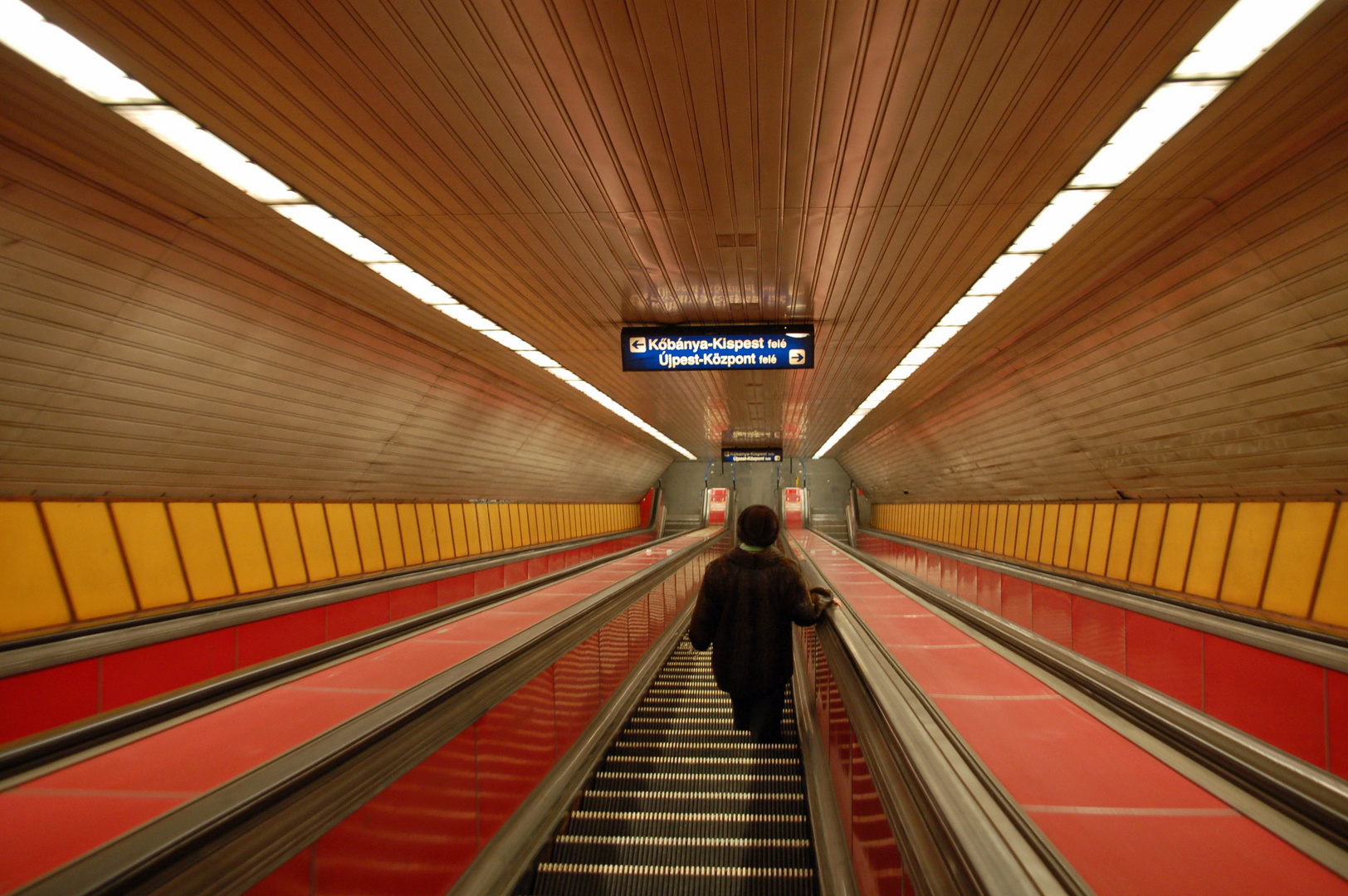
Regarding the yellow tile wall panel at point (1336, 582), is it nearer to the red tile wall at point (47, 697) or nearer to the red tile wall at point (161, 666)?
the red tile wall at point (161, 666)

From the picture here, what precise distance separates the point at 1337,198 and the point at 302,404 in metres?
8.53

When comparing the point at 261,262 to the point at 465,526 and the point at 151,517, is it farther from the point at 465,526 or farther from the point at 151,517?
the point at 465,526

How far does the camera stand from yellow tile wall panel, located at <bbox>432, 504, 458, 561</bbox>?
11633mm

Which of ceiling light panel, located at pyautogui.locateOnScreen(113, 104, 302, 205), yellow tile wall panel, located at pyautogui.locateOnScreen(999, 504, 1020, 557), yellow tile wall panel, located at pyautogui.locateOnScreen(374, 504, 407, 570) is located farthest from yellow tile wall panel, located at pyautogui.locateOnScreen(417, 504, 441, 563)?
yellow tile wall panel, located at pyautogui.locateOnScreen(999, 504, 1020, 557)

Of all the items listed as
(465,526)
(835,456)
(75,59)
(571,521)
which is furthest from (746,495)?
(75,59)

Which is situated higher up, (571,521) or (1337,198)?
(1337,198)

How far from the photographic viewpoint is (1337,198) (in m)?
3.56

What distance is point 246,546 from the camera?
7.42m

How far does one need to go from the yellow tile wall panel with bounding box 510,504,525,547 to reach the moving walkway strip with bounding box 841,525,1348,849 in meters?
13.1

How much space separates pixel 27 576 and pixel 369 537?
15.2 ft

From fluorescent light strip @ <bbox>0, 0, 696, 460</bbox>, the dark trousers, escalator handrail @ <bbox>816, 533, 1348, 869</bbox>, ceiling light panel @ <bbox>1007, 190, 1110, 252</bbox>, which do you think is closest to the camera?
escalator handrail @ <bbox>816, 533, 1348, 869</bbox>

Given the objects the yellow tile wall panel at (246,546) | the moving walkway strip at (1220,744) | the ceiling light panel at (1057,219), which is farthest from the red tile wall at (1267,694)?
the yellow tile wall panel at (246,546)

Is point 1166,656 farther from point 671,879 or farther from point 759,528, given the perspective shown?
point 671,879

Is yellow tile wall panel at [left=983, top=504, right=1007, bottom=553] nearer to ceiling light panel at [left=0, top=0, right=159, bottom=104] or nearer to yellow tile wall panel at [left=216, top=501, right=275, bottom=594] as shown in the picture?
yellow tile wall panel at [left=216, top=501, right=275, bottom=594]
